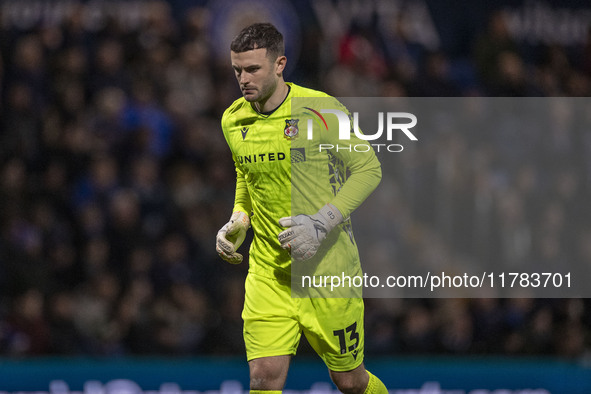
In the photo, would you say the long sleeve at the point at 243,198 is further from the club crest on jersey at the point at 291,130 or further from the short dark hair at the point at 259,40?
the short dark hair at the point at 259,40

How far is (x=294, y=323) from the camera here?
5766mm

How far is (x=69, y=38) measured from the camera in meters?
10.7

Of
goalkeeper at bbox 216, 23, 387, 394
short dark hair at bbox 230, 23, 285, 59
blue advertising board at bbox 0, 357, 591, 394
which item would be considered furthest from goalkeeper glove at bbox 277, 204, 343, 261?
blue advertising board at bbox 0, 357, 591, 394

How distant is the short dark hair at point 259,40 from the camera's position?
219 inches

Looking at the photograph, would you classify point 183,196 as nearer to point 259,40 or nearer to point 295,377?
point 295,377

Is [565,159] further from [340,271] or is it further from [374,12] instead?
[340,271]

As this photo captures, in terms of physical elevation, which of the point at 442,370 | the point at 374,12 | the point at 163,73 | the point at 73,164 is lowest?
the point at 442,370

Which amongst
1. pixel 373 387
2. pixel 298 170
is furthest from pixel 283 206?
pixel 373 387

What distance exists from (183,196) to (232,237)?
13.0 feet

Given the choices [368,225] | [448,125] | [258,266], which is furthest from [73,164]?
[258,266]

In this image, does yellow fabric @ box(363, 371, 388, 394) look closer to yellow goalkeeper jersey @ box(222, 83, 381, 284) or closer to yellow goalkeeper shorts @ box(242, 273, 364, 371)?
yellow goalkeeper shorts @ box(242, 273, 364, 371)

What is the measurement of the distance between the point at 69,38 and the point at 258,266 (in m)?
5.83

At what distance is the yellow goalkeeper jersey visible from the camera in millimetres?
5703

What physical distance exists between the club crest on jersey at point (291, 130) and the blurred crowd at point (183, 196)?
3.65 metres
